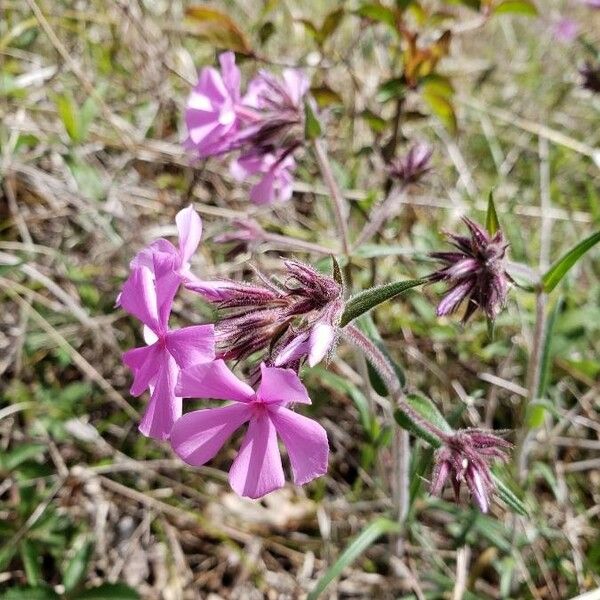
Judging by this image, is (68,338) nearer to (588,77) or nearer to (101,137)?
(101,137)

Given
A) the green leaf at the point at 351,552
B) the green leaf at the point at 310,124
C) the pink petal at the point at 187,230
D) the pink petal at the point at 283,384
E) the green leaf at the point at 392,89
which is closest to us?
the pink petal at the point at 283,384

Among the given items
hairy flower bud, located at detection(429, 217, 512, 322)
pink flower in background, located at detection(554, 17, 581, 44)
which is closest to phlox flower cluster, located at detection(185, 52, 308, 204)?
hairy flower bud, located at detection(429, 217, 512, 322)

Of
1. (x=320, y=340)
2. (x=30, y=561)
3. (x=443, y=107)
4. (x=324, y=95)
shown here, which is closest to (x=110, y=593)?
(x=30, y=561)

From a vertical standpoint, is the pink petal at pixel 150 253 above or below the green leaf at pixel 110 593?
above

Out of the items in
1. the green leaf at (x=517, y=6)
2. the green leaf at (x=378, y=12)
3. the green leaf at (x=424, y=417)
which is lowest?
the green leaf at (x=424, y=417)

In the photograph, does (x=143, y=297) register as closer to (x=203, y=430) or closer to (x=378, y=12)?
(x=203, y=430)

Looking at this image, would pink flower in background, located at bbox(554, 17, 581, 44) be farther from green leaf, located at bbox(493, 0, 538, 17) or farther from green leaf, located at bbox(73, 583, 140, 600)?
green leaf, located at bbox(73, 583, 140, 600)

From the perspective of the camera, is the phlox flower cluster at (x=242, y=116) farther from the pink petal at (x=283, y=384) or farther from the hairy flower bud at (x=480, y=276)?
the pink petal at (x=283, y=384)

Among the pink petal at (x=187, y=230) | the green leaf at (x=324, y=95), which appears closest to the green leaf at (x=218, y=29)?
the green leaf at (x=324, y=95)
